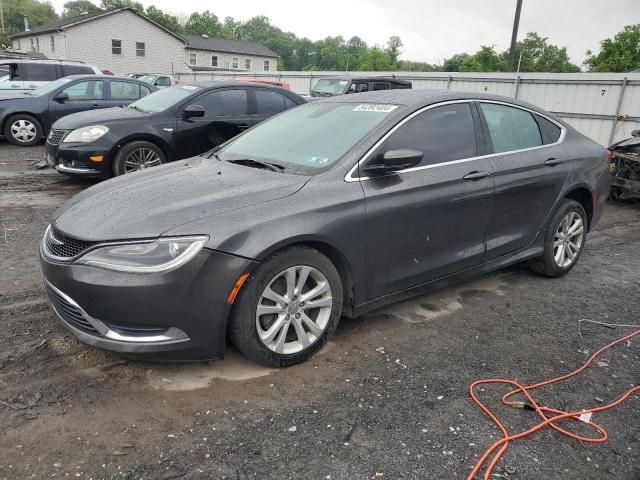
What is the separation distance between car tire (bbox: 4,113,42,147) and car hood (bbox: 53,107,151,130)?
4.19 meters

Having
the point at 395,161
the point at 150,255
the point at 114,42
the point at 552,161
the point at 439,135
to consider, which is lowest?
the point at 150,255

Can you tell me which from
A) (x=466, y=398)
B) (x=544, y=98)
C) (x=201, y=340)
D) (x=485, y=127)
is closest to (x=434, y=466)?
(x=466, y=398)

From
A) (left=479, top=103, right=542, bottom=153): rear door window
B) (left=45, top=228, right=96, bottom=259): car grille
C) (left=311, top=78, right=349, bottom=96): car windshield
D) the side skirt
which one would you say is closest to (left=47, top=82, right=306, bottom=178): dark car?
(left=45, top=228, right=96, bottom=259): car grille

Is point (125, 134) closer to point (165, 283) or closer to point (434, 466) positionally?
point (165, 283)

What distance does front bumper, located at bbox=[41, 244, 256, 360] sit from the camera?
2.73 meters

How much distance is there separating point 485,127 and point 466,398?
2219 mm

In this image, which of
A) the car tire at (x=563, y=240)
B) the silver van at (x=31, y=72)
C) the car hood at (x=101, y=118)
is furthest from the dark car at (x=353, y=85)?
the car tire at (x=563, y=240)

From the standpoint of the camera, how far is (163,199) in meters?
3.15

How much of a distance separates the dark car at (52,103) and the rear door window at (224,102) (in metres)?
4.38

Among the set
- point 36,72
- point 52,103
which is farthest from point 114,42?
point 52,103

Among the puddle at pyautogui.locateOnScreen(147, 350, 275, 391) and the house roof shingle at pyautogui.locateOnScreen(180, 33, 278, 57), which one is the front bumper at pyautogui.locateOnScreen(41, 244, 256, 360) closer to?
the puddle at pyautogui.locateOnScreen(147, 350, 275, 391)

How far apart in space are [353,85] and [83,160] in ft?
30.8

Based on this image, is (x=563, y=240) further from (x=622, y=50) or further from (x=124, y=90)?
(x=622, y=50)

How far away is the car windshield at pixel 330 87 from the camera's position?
1514 centimetres
